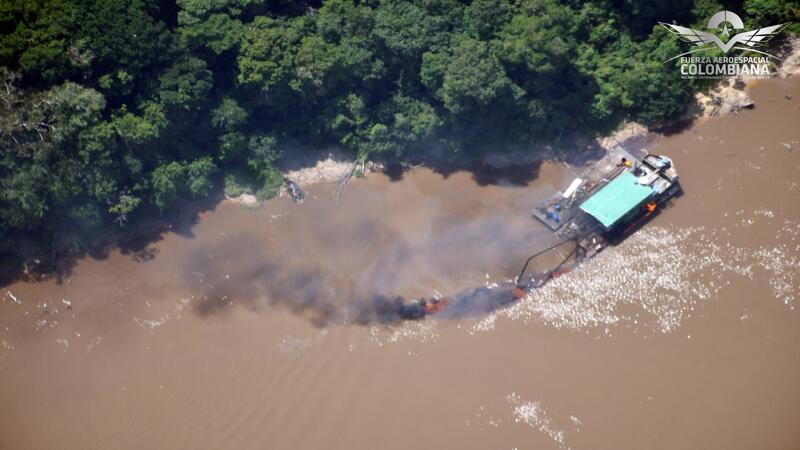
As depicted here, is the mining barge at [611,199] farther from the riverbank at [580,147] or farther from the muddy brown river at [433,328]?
the riverbank at [580,147]

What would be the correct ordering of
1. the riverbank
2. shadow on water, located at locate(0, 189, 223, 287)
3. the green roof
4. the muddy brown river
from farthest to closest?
the riverbank → shadow on water, located at locate(0, 189, 223, 287) → the green roof → the muddy brown river

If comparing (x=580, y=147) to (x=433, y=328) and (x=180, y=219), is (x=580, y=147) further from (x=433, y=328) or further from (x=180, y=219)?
(x=180, y=219)

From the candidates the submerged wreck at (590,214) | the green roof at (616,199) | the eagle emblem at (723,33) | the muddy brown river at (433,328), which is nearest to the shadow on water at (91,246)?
the muddy brown river at (433,328)

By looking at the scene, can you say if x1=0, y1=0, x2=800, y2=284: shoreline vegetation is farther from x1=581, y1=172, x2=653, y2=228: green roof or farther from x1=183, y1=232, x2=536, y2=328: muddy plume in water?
x1=183, y1=232, x2=536, y2=328: muddy plume in water

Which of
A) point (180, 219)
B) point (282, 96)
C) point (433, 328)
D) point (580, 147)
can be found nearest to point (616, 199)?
point (580, 147)

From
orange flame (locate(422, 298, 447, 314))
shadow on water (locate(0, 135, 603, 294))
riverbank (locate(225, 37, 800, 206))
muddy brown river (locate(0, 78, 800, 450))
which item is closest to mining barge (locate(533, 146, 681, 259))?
muddy brown river (locate(0, 78, 800, 450))

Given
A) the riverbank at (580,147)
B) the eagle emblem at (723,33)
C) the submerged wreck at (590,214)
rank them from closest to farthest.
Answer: the submerged wreck at (590,214) < the eagle emblem at (723,33) < the riverbank at (580,147)
